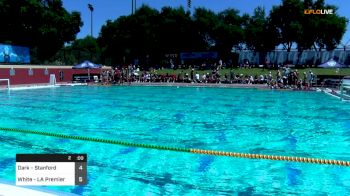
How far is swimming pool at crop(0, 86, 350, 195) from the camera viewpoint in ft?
19.8

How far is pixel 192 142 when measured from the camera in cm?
910

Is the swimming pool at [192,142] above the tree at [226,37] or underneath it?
underneath

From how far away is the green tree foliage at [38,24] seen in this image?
136 ft

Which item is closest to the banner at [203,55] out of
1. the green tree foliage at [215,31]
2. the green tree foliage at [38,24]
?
the green tree foliage at [215,31]

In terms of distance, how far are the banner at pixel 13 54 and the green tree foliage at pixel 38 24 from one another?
326 inches

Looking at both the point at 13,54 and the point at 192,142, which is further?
the point at 13,54
